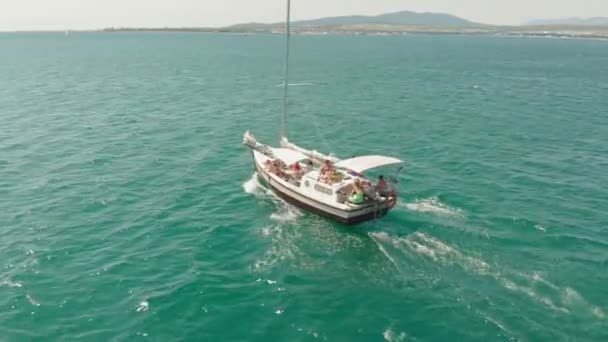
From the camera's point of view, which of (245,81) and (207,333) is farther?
(245,81)

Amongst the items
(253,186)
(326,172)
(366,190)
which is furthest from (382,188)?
(253,186)

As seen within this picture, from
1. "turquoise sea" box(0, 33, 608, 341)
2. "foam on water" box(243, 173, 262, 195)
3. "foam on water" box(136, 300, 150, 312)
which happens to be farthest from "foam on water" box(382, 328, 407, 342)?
"foam on water" box(243, 173, 262, 195)

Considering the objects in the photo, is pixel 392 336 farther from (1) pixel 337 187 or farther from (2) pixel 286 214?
(2) pixel 286 214

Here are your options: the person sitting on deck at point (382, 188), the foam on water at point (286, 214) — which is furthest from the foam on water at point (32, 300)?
the person sitting on deck at point (382, 188)

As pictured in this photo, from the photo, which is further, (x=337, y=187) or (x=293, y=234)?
(x=337, y=187)

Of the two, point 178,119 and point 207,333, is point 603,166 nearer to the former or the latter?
point 207,333

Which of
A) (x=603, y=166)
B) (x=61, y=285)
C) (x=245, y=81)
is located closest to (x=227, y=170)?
(x=61, y=285)

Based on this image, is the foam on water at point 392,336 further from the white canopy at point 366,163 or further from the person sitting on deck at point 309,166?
the person sitting on deck at point 309,166
